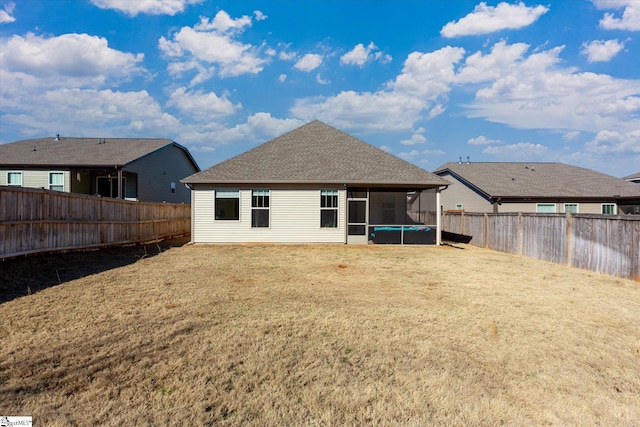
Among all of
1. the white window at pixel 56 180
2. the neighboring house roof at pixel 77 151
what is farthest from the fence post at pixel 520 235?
the white window at pixel 56 180

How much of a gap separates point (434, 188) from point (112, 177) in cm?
1872

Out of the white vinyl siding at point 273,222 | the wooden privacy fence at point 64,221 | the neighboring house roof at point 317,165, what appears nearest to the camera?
the wooden privacy fence at point 64,221

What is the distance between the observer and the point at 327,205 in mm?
16828

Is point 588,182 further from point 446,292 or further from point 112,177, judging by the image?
point 112,177

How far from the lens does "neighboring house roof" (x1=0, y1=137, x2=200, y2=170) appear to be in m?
20.5

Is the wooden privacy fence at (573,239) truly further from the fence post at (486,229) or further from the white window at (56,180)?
the white window at (56,180)

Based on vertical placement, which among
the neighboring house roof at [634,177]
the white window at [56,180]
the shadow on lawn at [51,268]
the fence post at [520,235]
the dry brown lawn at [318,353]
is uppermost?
the neighboring house roof at [634,177]

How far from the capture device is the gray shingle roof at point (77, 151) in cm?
2053

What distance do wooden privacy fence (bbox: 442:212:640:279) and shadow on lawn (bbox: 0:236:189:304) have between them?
13.6 metres

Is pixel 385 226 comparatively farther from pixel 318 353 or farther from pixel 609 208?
pixel 609 208

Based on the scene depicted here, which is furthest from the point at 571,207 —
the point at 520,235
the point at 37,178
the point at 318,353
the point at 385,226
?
the point at 37,178

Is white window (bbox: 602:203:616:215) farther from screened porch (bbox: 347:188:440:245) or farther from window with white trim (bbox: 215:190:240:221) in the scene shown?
window with white trim (bbox: 215:190:240:221)

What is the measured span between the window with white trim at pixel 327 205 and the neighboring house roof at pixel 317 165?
706 millimetres

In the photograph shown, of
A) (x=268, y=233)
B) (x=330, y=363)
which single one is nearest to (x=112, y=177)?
(x=268, y=233)
